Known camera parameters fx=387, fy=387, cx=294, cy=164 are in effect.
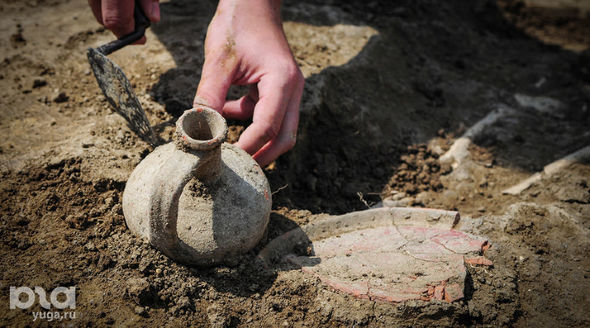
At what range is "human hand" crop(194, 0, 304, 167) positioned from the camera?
2354 millimetres

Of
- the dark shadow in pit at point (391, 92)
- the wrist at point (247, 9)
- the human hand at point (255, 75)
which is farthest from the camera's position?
the dark shadow in pit at point (391, 92)

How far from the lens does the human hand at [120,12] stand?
2.58 m

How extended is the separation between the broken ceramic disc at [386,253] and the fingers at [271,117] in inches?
22.5

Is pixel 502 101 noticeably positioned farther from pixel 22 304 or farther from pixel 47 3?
pixel 47 3

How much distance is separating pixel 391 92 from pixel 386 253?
2265 mm

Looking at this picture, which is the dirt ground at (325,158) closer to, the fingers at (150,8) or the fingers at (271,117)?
the fingers at (271,117)

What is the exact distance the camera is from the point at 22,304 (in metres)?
1.83

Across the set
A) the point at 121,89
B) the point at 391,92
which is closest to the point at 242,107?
the point at 121,89

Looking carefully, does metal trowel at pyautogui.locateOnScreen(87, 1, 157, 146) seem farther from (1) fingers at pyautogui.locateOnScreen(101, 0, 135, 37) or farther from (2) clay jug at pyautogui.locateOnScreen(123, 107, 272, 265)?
(2) clay jug at pyautogui.locateOnScreen(123, 107, 272, 265)

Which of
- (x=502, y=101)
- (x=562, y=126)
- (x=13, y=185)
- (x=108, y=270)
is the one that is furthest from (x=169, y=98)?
(x=562, y=126)

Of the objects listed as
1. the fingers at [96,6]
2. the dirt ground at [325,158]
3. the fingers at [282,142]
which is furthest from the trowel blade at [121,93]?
the fingers at [282,142]

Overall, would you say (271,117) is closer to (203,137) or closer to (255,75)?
(255,75)

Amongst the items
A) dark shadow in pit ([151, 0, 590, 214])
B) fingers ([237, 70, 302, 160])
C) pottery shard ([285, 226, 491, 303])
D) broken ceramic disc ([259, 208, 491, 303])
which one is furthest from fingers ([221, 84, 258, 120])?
pottery shard ([285, 226, 491, 303])

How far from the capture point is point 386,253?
231 centimetres
